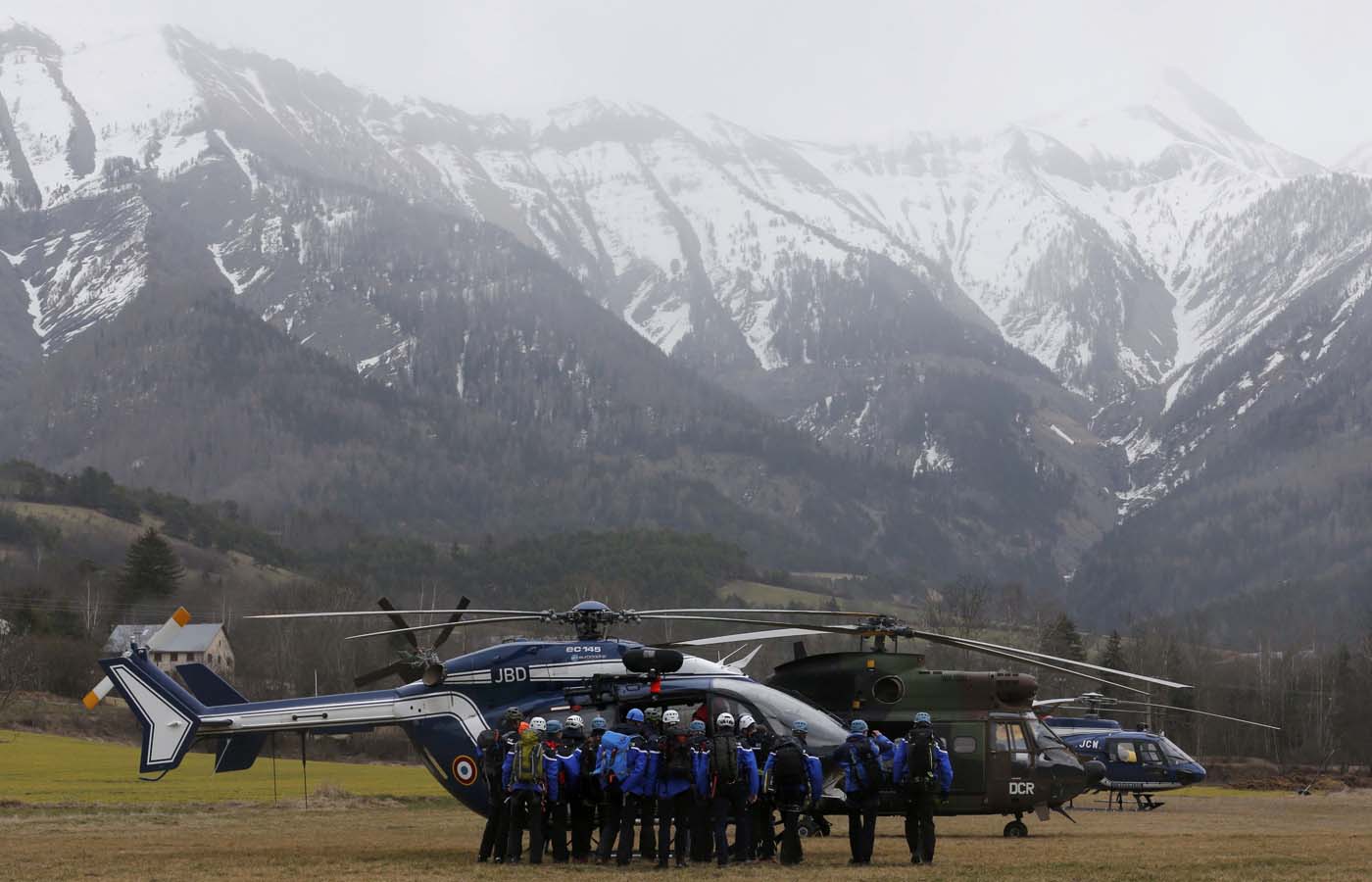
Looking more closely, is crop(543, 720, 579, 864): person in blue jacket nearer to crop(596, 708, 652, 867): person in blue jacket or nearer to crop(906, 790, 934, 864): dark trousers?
crop(596, 708, 652, 867): person in blue jacket

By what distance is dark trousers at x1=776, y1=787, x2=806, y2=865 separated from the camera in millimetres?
28047

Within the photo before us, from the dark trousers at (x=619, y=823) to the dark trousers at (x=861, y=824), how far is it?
350 centimetres

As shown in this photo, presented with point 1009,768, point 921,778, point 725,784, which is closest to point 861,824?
point 921,778

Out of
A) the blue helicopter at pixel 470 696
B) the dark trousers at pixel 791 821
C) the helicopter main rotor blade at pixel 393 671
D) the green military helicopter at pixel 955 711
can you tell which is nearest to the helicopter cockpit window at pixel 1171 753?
the green military helicopter at pixel 955 711

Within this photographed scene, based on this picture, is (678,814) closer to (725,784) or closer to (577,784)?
(725,784)

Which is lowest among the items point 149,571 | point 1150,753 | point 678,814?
point 678,814

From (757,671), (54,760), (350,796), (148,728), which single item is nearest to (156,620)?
(757,671)

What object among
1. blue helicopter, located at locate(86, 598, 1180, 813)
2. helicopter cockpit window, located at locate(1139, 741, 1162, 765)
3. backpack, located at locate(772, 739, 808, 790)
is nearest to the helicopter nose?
helicopter cockpit window, located at locate(1139, 741, 1162, 765)

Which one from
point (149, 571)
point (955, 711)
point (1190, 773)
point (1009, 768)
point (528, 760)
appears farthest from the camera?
point (149, 571)

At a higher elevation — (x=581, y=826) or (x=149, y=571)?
(x=149, y=571)

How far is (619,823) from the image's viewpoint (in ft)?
93.4

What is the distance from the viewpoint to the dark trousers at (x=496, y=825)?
2903 centimetres

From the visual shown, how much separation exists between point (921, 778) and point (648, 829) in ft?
14.7

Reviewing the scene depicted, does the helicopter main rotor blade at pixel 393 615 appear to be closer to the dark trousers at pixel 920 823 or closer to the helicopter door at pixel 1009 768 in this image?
the dark trousers at pixel 920 823
